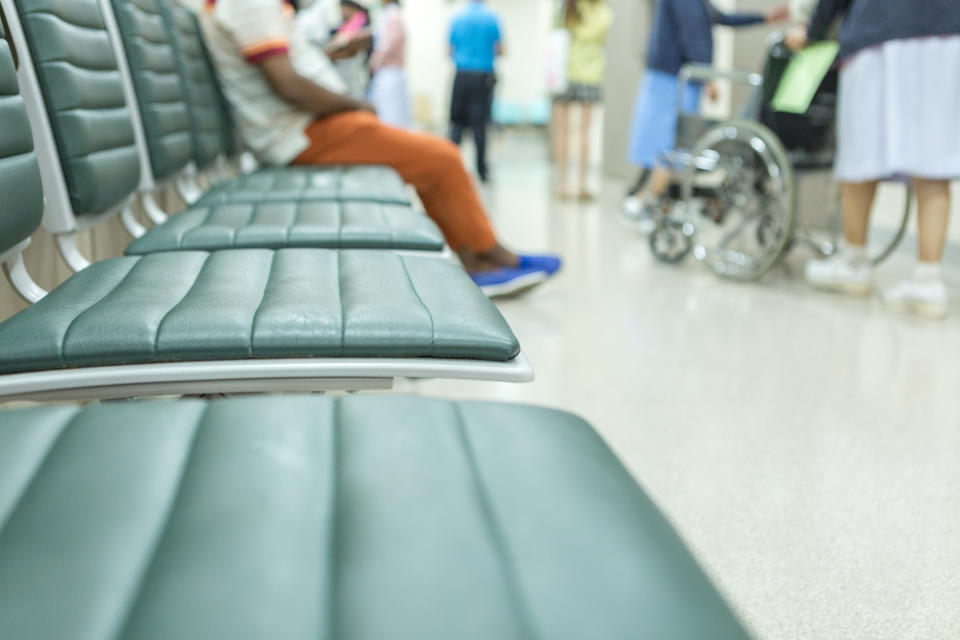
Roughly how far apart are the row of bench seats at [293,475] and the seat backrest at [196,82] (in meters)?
1.03

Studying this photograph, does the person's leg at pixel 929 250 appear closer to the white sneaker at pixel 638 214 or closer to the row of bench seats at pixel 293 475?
the white sneaker at pixel 638 214

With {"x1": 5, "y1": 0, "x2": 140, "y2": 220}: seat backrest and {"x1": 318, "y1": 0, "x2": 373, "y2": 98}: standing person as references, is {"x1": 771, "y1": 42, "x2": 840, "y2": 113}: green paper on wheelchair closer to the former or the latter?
{"x1": 318, "y1": 0, "x2": 373, "y2": 98}: standing person

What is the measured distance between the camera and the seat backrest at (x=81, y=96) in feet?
4.04

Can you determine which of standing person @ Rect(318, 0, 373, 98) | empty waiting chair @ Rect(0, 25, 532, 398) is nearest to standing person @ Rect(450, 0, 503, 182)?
standing person @ Rect(318, 0, 373, 98)

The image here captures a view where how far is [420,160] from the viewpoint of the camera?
2428mm

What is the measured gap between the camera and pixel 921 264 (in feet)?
8.12

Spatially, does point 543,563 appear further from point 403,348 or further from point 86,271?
point 86,271

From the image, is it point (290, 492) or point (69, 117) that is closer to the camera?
point (290, 492)

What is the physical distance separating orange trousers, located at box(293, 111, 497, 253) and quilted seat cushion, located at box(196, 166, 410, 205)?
9 cm

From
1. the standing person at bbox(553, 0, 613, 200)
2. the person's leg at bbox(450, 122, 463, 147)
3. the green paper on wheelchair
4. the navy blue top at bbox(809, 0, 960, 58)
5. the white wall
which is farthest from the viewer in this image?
the white wall

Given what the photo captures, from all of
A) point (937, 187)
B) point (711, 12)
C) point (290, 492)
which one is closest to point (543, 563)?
point (290, 492)

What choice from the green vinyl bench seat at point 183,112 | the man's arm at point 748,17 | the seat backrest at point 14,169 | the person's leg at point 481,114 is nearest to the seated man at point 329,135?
the green vinyl bench seat at point 183,112

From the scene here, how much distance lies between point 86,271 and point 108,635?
811 mm

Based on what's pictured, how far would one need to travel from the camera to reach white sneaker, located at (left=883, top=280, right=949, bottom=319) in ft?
8.12
